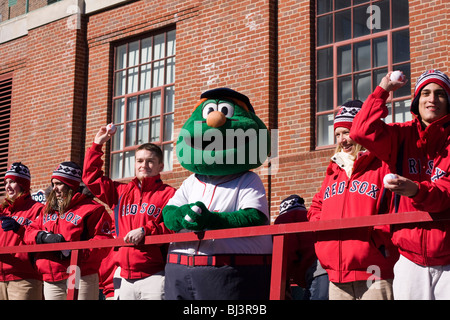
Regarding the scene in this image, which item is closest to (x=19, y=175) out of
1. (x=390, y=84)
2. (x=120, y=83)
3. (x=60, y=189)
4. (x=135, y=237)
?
(x=60, y=189)

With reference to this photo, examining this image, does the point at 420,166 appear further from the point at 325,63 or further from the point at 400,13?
the point at 325,63

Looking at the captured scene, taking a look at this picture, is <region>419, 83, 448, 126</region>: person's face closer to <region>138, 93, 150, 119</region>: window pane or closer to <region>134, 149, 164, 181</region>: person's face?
<region>134, 149, 164, 181</region>: person's face

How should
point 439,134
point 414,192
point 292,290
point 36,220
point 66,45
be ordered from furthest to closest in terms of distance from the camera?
1. point 66,45
2. point 36,220
3. point 292,290
4. point 439,134
5. point 414,192

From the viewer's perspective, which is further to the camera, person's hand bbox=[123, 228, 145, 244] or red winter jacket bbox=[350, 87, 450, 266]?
person's hand bbox=[123, 228, 145, 244]

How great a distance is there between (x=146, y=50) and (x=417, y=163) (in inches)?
338

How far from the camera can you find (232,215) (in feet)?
13.6

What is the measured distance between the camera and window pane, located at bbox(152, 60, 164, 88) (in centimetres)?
1154

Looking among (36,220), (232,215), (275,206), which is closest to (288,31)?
(275,206)

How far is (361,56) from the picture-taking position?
30.2ft

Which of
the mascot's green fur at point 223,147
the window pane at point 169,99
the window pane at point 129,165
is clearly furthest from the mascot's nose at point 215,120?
the window pane at point 129,165

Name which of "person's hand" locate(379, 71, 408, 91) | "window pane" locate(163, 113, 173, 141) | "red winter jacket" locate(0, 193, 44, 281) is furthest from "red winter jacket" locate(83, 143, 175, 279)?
"window pane" locate(163, 113, 173, 141)

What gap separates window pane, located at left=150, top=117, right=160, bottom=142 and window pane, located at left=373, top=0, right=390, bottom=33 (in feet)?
13.1

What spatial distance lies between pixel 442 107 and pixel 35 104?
1031 centimetres

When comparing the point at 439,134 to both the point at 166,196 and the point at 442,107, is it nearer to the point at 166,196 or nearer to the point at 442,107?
the point at 442,107
